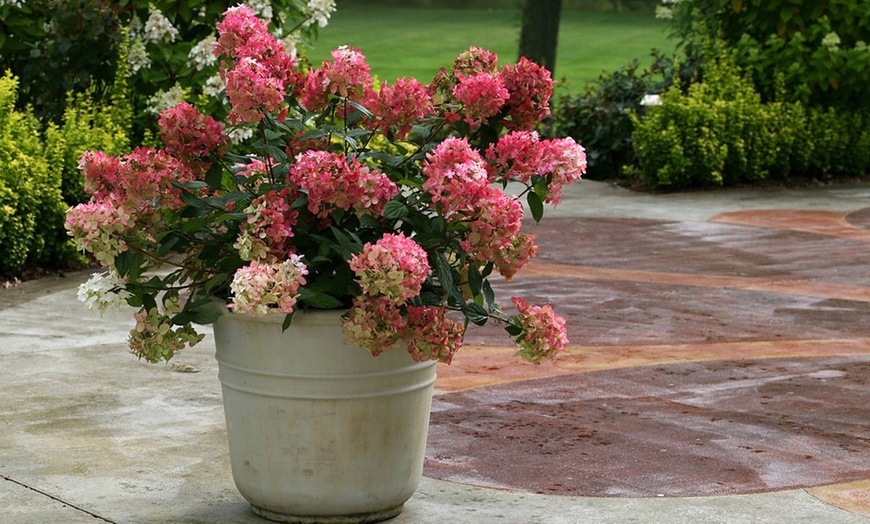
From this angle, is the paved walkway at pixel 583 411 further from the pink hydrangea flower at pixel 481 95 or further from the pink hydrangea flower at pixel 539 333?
the pink hydrangea flower at pixel 481 95

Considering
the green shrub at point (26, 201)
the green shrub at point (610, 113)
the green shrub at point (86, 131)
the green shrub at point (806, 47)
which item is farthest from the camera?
the green shrub at point (610, 113)

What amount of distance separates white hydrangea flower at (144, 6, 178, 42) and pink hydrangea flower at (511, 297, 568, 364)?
5.70 m

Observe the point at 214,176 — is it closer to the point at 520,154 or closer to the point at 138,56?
the point at 520,154

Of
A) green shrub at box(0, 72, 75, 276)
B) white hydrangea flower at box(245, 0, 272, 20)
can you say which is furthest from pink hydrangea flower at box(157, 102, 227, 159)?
white hydrangea flower at box(245, 0, 272, 20)

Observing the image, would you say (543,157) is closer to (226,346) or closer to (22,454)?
(226,346)

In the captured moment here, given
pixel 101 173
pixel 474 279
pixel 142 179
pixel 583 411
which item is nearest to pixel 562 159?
pixel 474 279

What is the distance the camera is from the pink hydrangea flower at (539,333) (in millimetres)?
4336

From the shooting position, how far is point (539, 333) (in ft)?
14.2

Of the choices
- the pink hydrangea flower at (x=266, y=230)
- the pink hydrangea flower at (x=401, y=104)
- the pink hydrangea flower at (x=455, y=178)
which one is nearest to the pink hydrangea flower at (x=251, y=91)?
the pink hydrangea flower at (x=266, y=230)

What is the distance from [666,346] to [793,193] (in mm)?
5707

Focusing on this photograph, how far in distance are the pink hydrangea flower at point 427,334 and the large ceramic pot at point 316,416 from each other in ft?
0.47

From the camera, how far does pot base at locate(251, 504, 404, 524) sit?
4312mm

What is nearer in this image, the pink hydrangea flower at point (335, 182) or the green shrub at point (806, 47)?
the pink hydrangea flower at point (335, 182)

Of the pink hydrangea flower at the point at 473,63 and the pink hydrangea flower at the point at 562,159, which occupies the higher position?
the pink hydrangea flower at the point at 473,63
